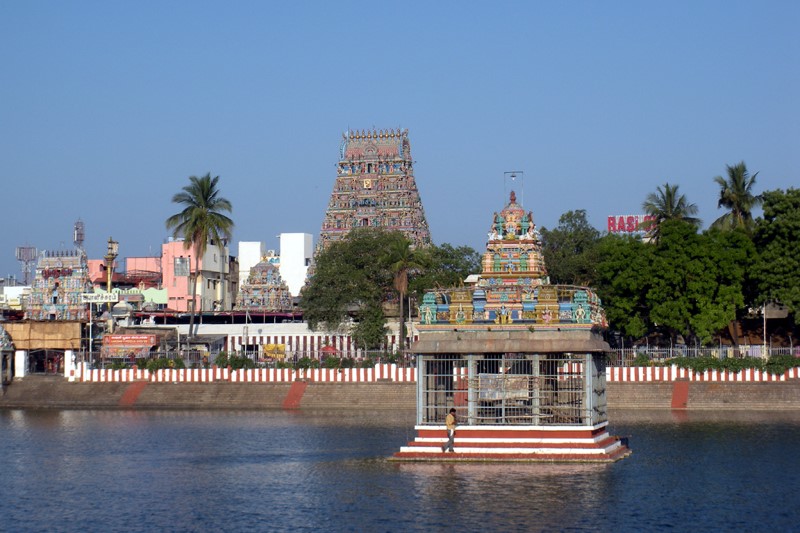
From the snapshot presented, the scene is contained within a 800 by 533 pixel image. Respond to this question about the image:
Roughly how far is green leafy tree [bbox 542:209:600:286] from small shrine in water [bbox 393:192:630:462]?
50.5 meters

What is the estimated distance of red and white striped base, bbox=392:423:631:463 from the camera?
148 feet

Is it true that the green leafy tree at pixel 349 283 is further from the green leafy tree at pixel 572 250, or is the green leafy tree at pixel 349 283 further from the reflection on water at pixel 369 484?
the reflection on water at pixel 369 484

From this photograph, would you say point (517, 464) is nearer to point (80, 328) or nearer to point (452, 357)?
point (452, 357)

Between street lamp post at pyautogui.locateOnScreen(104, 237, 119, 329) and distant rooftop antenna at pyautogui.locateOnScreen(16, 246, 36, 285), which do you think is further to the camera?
distant rooftop antenna at pyautogui.locateOnScreen(16, 246, 36, 285)

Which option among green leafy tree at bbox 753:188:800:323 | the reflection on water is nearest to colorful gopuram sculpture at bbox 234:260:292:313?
green leafy tree at bbox 753:188:800:323

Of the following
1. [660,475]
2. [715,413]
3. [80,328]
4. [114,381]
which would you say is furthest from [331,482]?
[80,328]

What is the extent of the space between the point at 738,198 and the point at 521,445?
5587 cm

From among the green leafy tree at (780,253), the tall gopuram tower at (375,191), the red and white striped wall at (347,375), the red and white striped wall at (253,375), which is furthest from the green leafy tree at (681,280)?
the tall gopuram tower at (375,191)

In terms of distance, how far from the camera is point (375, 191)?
119125 millimetres

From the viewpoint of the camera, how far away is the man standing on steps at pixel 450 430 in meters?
45.2

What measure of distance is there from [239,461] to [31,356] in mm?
50028

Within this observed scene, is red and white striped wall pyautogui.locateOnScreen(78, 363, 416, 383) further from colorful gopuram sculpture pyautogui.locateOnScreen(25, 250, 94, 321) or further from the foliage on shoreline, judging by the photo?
the foliage on shoreline

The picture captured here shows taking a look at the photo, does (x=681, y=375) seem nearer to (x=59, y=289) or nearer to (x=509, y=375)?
(x=509, y=375)

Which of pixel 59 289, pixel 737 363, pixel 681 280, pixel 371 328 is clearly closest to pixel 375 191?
pixel 371 328
